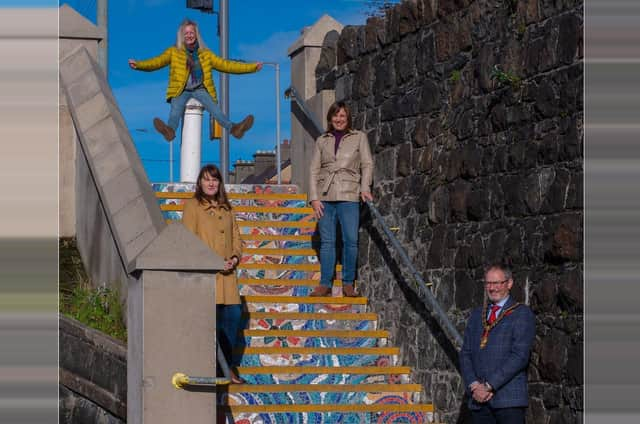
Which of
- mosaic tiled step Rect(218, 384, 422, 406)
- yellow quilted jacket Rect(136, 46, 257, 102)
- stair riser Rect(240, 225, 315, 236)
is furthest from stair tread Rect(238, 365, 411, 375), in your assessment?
yellow quilted jacket Rect(136, 46, 257, 102)

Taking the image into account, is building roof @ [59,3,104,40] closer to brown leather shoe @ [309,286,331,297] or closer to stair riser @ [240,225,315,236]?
stair riser @ [240,225,315,236]

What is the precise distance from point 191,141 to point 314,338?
3282 millimetres

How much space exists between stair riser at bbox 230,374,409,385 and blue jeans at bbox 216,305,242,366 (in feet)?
0.99

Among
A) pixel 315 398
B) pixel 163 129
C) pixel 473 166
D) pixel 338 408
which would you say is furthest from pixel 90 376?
pixel 163 129

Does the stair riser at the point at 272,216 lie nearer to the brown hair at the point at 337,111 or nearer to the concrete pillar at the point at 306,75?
the concrete pillar at the point at 306,75

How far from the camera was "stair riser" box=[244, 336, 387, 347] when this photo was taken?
11117 mm

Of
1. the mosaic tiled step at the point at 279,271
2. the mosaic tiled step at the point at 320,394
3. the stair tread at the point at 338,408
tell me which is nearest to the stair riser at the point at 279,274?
the mosaic tiled step at the point at 279,271

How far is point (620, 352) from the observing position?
26.9 feet

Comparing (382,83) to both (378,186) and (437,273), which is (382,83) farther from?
(437,273)

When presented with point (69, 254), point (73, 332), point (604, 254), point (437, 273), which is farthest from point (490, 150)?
point (69, 254)

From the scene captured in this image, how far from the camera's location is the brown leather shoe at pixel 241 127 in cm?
1334

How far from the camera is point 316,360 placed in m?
11.0

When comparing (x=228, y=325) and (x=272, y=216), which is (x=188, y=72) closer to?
(x=272, y=216)

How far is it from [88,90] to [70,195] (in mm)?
1526
